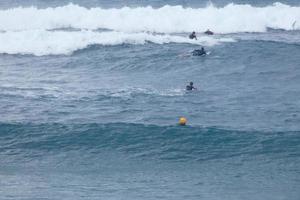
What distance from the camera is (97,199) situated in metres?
25.7

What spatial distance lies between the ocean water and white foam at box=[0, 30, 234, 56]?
0.17 meters

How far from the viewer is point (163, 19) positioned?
62625 mm

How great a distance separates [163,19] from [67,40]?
38.7 feet

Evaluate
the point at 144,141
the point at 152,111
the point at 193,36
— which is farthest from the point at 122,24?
the point at 144,141

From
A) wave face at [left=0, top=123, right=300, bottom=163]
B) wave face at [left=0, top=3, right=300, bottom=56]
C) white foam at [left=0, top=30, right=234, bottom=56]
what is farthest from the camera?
wave face at [left=0, top=3, right=300, bottom=56]

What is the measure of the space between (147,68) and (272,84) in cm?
990

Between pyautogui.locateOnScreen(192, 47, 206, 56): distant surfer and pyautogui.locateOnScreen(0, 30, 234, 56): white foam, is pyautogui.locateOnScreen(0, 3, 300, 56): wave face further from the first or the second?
pyautogui.locateOnScreen(192, 47, 206, 56): distant surfer

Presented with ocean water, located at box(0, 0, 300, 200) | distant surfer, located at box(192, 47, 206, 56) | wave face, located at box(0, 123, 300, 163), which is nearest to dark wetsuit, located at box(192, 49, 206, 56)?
distant surfer, located at box(192, 47, 206, 56)

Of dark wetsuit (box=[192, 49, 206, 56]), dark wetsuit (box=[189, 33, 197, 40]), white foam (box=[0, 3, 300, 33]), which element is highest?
white foam (box=[0, 3, 300, 33])

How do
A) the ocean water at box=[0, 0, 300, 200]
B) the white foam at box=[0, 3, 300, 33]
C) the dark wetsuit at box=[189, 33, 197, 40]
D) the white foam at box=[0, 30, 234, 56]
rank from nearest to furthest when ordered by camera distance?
1. the ocean water at box=[0, 0, 300, 200]
2. the white foam at box=[0, 30, 234, 56]
3. the dark wetsuit at box=[189, 33, 197, 40]
4. the white foam at box=[0, 3, 300, 33]

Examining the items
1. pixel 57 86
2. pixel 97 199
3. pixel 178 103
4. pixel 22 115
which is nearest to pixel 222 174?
pixel 97 199

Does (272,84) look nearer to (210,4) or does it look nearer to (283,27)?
(283,27)

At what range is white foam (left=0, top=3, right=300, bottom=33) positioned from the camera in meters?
60.7

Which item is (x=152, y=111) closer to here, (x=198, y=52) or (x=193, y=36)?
(x=198, y=52)
